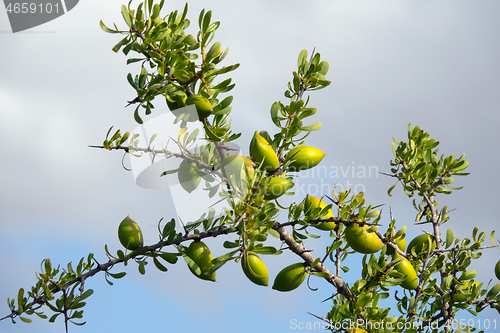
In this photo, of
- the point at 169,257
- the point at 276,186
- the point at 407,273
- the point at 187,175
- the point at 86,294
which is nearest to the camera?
the point at 276,186

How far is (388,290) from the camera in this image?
2.32 metres

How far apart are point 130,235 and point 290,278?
87cm

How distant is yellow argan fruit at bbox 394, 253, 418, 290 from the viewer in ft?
7.41

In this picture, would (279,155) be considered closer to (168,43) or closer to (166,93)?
(166,93)

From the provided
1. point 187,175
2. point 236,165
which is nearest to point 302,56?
point 236,165

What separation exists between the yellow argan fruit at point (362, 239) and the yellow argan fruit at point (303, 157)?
0.40m

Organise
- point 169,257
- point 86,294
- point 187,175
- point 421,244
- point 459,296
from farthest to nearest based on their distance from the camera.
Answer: point 421,244 → point 459,296 → point 86,294 → point 187,175 → point 169,257

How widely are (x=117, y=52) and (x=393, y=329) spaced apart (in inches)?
83.9

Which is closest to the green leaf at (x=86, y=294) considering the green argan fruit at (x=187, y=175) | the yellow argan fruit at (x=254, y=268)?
the green argan fruit at (x=187, y=175)

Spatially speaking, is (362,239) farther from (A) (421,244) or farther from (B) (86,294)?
(B) (86,294)

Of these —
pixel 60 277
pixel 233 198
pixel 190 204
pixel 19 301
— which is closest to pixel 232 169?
pixel 233 198

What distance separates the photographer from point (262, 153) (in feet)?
6.19

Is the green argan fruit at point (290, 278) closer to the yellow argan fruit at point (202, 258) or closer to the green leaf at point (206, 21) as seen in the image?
the yellow argan fruit at point (202, 258)

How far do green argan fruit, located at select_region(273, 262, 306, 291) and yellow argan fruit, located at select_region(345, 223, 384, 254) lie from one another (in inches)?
12.1
